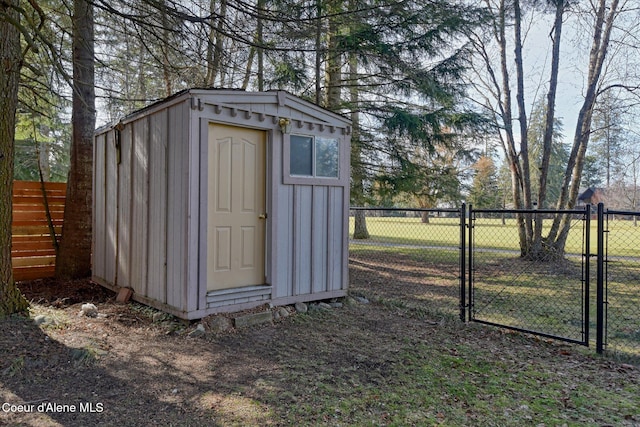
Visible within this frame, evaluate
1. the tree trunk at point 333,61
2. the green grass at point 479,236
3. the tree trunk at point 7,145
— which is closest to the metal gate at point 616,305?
the green grass at point 479,236

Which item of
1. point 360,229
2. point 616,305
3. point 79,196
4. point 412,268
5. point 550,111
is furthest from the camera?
point 360,229

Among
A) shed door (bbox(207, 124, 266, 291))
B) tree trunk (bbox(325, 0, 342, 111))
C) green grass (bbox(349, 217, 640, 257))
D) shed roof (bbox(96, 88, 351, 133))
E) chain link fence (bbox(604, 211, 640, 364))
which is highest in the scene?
tree trunk (bbox(325, 0, 342, 111))

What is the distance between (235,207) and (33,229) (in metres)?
3.84

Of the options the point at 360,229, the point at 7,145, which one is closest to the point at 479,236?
the point at 360,229

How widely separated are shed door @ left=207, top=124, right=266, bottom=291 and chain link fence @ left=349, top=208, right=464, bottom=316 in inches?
74.8

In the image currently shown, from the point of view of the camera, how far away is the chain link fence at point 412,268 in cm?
554

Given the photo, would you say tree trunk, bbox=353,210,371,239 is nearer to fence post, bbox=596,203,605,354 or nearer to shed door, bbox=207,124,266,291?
shed door, bbox=207,124,266,291

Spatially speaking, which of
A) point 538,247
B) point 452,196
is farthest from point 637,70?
point 452,196

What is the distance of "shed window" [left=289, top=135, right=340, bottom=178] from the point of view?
4757 mm

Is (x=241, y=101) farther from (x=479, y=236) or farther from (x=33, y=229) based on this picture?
(x=479, y=236)

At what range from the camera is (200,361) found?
3311 mm

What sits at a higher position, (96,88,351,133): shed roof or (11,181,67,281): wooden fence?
(96,88,351,133): shed roof

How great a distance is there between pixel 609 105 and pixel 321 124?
8.33m

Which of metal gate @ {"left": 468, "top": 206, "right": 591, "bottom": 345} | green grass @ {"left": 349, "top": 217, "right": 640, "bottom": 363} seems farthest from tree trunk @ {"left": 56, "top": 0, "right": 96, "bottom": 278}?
metal gate @ {"left": 468, "top": 206, "right": 591, "bottom": 345}
